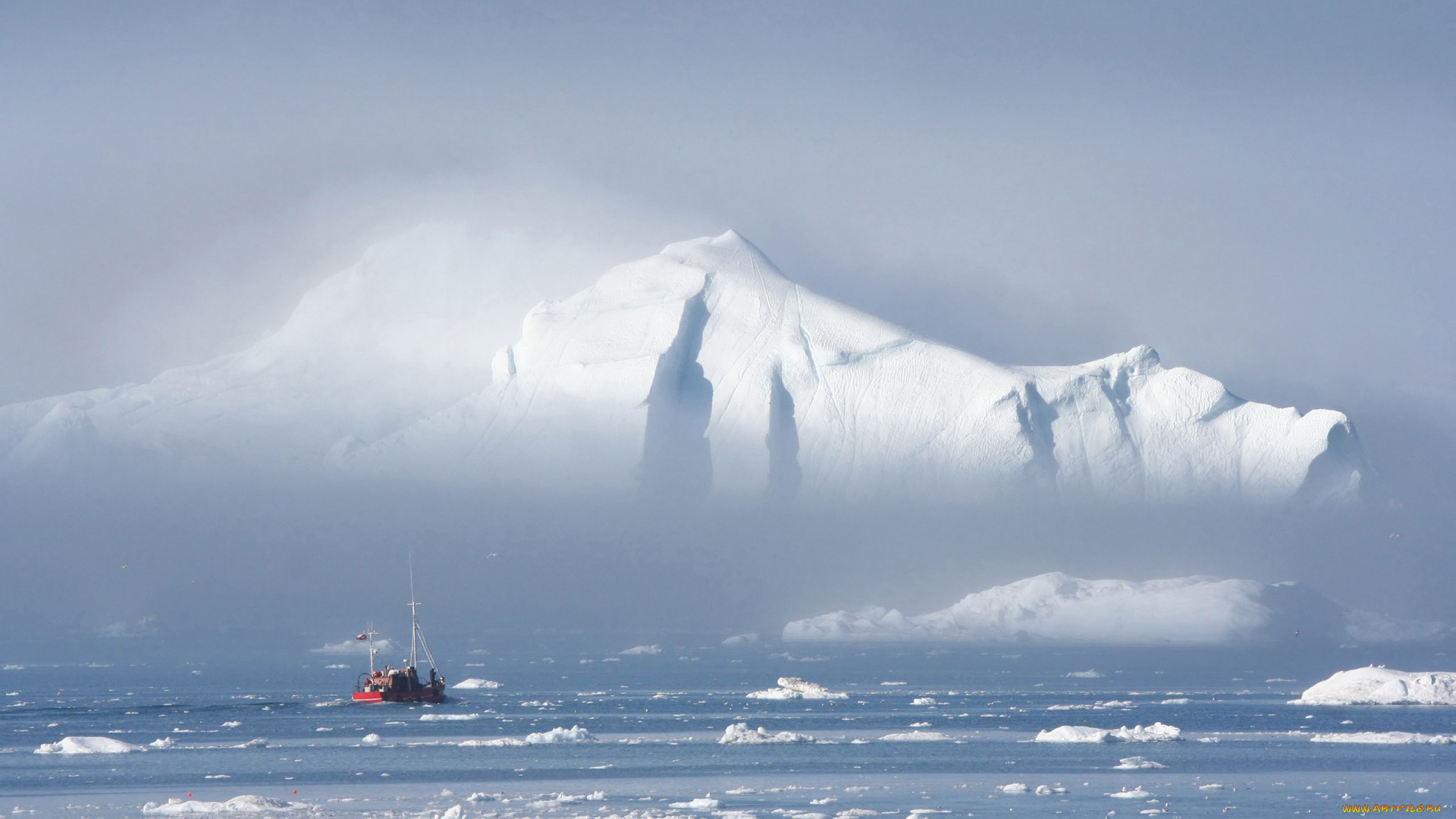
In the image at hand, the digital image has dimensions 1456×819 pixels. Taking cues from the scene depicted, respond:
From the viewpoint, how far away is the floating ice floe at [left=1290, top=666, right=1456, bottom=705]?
95688 mm

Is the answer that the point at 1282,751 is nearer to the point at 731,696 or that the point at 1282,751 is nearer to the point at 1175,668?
the point at 731,696

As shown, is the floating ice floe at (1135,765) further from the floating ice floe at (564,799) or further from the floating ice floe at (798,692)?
the floating ice floe at (798,692)

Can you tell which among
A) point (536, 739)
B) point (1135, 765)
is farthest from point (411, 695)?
point (1135, 765)

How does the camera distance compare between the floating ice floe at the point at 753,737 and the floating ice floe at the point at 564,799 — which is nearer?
the floating ice floe at the point at 564,799

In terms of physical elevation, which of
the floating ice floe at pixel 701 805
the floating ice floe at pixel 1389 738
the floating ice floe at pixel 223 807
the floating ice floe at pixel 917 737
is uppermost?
the floating ice floe at pixel 223 807

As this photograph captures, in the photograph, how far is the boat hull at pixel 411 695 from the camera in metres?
112

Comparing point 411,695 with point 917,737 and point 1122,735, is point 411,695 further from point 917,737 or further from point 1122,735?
point 1122,735

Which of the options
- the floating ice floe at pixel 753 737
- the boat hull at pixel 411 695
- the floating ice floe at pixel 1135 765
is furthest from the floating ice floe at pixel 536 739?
the boat hull at pixel 411 695

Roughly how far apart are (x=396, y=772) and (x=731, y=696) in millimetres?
49995

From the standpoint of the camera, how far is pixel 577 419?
607 ft

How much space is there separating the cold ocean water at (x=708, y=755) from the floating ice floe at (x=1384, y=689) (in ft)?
5.70

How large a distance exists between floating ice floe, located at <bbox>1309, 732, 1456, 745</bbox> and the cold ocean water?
1.17 meters

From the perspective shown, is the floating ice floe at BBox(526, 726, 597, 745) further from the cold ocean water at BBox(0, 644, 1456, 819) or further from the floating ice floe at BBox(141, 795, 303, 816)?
the floating ice floe at BBox(141, 795, 303, 816)

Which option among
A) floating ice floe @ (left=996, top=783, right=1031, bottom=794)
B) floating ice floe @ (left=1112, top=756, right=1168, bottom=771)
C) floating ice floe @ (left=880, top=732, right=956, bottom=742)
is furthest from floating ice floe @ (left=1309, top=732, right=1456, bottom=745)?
floating ice floe @ (left=996, top=783, right=1031, bottom=794)
